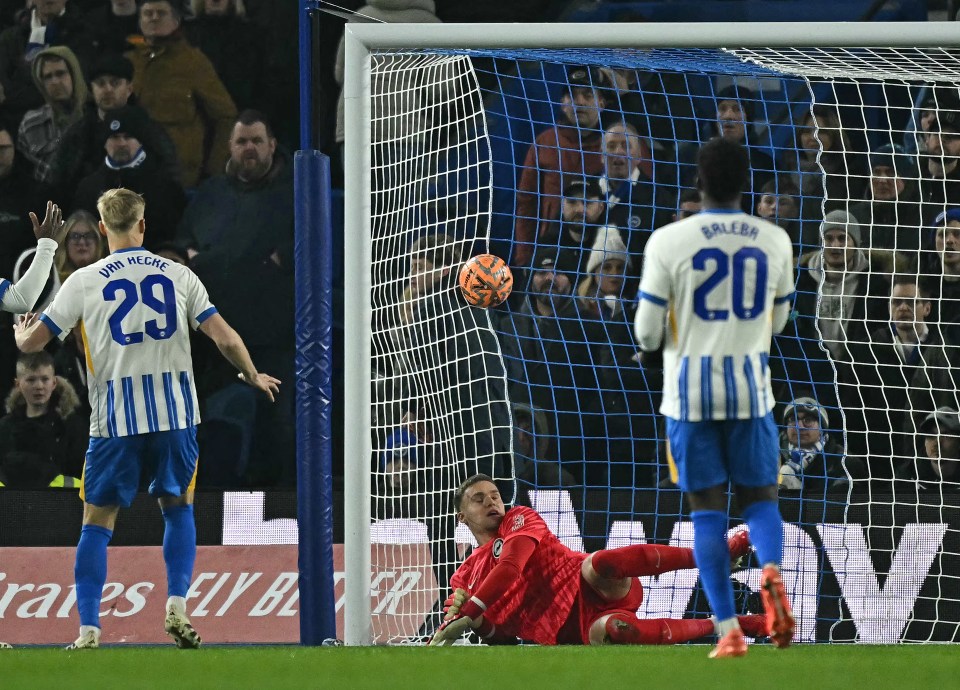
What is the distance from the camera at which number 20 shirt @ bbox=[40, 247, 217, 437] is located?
223 inches

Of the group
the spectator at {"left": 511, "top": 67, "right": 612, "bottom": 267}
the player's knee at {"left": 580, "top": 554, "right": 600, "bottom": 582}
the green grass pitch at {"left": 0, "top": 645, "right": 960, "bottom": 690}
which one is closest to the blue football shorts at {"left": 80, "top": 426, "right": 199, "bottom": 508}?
the green grass pitch at {"left": 0, "top": 645, "right": 960, "bottom": 690}

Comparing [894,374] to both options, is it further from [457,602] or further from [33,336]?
[33,336]

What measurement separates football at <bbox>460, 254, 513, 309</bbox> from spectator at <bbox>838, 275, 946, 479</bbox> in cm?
214

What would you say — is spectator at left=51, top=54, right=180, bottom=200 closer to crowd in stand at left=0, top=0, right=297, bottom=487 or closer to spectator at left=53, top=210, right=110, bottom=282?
crowd in stand at left=0, top=0, right=297, bottom=487

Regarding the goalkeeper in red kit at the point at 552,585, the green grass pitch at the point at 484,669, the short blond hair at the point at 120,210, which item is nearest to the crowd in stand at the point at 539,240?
the goalkeeper in red kit at the point at 552,585

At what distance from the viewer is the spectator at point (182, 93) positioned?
29.1ft

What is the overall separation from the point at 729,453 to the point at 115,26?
6032 mm

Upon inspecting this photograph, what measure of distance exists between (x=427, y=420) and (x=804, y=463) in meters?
2.07

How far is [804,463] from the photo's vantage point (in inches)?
297

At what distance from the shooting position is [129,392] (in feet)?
18.6

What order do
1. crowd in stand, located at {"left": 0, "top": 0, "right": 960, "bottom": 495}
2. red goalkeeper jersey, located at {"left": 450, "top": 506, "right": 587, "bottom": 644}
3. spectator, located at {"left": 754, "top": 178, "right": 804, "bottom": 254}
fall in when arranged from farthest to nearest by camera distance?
spectator, located at {"left": 754, "top": 178, "right": 804, "bottom": 254} → crowd in stand, located at {"left": 0, "top": 0, "right": 960, "bottom": 495} → red goalkeeper jersey, located at {"left": 450, "top": 506, "right": 587, "bottom": 644}

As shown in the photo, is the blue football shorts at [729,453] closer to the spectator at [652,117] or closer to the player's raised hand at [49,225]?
the player's raised hand at [49,225]

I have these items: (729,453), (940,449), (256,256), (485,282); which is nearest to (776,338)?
(940,449)

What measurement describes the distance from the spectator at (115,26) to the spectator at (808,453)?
481 centimetres
